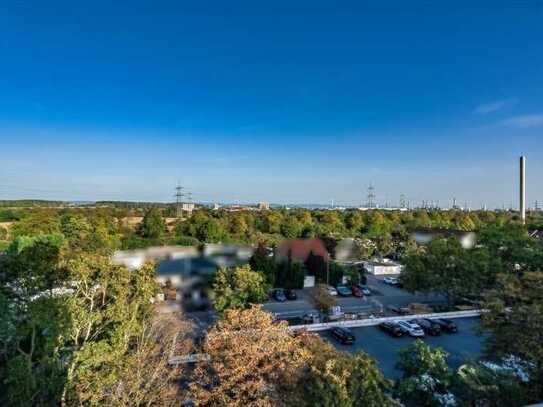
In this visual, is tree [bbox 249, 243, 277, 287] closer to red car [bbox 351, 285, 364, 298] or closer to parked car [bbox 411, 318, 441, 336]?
red car [bbox 351, 285, 364, 298]

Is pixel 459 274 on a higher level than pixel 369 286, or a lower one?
higher

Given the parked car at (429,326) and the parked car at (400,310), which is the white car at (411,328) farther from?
the parked car at (400,310)

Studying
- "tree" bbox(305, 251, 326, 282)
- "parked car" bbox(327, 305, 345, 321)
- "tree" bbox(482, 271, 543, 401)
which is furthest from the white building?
"tree" bbox(482, 271, 543, 401)

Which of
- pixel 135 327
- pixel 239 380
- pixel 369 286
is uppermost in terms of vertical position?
pixel 135 327

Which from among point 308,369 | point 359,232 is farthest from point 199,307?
point 359,232

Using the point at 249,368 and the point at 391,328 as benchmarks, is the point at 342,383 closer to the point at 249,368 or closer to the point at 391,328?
the point at 249,368

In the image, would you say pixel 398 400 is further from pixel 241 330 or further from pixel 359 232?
pixel 359 232
